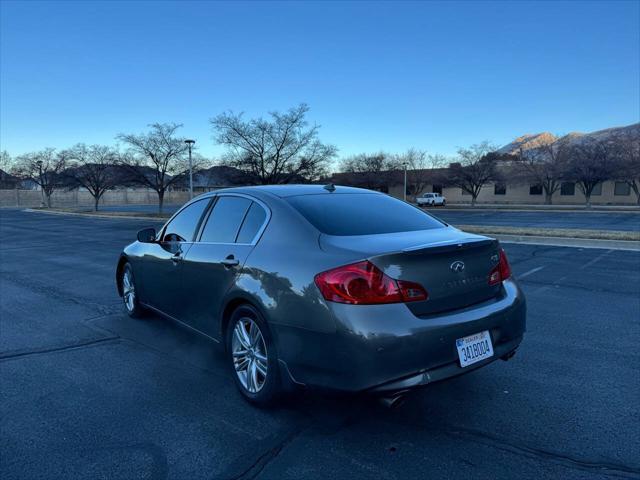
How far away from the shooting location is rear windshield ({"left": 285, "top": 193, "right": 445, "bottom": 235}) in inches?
124

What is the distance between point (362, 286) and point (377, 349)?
0.36 meters

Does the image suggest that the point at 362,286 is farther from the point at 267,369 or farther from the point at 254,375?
the point at 254,375

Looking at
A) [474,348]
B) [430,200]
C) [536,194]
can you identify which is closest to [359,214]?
[474,348]

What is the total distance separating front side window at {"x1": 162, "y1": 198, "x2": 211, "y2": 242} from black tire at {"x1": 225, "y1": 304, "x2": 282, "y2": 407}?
1172mm

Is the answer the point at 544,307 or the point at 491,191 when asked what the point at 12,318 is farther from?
the point at 491,191

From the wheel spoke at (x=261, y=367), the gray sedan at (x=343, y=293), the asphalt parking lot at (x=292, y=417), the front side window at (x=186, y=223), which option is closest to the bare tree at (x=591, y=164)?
the asphalt parking lot at (x=292, y=417)

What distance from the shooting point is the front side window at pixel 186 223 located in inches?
166

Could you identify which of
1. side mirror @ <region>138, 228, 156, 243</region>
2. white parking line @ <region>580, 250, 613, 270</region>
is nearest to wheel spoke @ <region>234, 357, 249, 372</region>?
side mirror @ <region>138, 228, 156, 243</region>

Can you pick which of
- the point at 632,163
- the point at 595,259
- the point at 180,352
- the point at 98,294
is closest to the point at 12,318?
the point at 98,294

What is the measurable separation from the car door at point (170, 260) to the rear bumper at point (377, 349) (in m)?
1.77

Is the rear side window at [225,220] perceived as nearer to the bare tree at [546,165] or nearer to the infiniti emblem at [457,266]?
the infiniti emblem at [457,266]

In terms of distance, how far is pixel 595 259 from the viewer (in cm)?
1036

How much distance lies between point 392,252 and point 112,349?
3.28 meters

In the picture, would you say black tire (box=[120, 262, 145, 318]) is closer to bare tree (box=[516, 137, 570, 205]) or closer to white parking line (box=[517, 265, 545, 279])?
white parking line (box=[517, 265, 545, 279])
